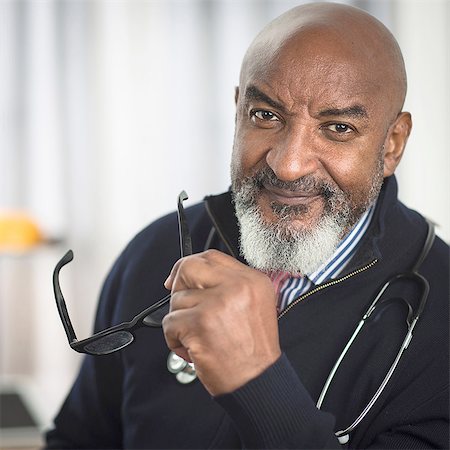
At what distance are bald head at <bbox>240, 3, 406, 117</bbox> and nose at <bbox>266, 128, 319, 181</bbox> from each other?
92 millimetres

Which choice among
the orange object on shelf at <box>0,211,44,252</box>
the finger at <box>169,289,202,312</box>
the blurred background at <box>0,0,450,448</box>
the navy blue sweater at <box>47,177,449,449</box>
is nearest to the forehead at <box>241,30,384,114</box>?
the navy blue sweater at <box>47,177,449,449</box>

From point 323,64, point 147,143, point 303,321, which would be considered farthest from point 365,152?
point 147,143

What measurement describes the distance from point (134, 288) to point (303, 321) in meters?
0.31

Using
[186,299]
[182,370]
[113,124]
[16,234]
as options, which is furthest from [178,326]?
[113,124]

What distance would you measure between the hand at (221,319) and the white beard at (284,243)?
10.3 inches

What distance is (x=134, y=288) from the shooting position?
140cm

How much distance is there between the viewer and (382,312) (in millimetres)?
1223

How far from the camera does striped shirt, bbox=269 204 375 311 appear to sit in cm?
126

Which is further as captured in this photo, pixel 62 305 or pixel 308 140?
pixel 308 140

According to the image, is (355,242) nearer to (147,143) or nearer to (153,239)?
(153,239)

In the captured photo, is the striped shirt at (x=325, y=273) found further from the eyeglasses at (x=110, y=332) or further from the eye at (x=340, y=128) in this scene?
the eyeglasses at (x=110, y=332)

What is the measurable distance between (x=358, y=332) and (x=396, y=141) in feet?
0.95

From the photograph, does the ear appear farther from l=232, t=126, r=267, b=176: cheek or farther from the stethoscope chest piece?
the stethoscope chest piece

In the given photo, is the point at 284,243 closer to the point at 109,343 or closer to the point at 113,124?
the point at 109,343
